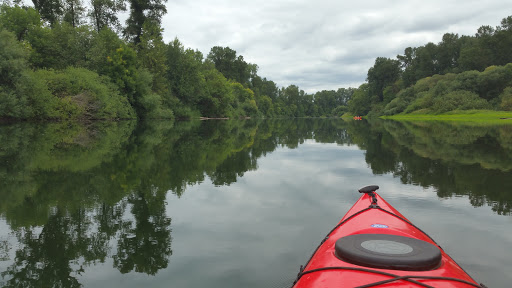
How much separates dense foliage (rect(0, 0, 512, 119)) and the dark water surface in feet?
71.2

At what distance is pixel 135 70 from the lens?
133 ft

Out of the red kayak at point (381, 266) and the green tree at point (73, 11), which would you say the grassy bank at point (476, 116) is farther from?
the green tree at point (73, 11)

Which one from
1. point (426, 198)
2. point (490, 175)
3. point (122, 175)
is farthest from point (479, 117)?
point (122, 175)

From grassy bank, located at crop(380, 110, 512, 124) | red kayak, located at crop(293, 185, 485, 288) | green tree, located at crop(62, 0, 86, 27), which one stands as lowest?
red kayak, located at crop(293, 185, 485, 288)

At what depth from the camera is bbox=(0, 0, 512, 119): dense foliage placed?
94.7 ft

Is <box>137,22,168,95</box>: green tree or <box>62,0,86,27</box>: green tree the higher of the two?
<box>62,0,86,27</box>: green tree

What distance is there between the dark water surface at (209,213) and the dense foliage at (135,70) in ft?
71.2

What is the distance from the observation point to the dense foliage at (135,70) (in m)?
28.9

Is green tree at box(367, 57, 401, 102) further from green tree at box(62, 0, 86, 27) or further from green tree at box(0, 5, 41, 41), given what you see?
green tree at box(0, 5, 41, 41)

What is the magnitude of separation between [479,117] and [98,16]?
53472mm

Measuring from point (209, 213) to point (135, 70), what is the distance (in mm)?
39510

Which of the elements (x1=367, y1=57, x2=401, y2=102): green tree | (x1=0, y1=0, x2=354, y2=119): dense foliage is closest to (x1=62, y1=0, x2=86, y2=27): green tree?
(x1=0, y1=0, x2=354, y2=119): dense foliage

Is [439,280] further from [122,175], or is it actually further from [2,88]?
[2,88]

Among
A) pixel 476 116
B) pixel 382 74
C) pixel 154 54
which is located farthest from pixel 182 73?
pixel 382 74
